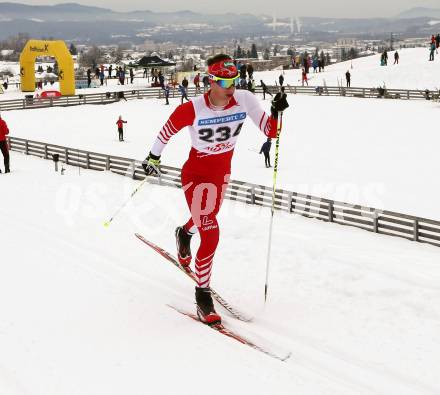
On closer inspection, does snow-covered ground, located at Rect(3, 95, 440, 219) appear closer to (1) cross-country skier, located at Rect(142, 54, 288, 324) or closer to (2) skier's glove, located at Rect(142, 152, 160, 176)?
(1) cross-country skier, located at Rect(142, 54, 288, 324)

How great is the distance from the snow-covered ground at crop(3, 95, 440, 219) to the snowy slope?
22.1ft

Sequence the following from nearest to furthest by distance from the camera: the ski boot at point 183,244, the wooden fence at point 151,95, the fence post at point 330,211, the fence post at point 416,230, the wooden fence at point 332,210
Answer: the ski boot at point 183,244 < the fence post at point 416,230 < the wooden fence at point 332,210 < the fence post at point 330,211 < the wooden fence at point 151,95

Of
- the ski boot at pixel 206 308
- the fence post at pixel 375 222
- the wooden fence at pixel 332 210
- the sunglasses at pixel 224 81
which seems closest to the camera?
the sunglasses at pixel 224 81

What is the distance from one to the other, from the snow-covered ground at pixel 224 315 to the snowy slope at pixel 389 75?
34.3m

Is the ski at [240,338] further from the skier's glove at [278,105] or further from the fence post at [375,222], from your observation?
the fence post at [375,222]

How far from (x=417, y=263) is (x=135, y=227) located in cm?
543

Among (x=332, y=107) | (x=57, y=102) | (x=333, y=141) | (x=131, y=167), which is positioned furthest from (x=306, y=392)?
(x=57, y=102)

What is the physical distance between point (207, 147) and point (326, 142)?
777 inches

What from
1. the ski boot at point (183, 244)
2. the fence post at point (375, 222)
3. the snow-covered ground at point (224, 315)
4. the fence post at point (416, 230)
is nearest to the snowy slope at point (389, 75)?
the fence post at point (375, 222)

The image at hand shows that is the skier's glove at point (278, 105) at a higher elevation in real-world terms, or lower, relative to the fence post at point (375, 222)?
higher

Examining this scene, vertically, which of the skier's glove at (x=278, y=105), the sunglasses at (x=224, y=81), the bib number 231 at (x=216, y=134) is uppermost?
the sunglasses at (x=224, y=81)

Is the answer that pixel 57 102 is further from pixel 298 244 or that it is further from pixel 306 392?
pixel 306 392

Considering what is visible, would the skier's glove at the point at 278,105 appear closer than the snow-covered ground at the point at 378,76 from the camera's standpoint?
Yes

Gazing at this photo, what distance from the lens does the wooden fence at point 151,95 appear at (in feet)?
124
